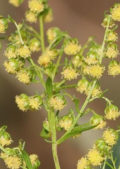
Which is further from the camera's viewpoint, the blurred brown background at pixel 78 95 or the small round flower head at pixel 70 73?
the blurred brown background at pixel 78 95

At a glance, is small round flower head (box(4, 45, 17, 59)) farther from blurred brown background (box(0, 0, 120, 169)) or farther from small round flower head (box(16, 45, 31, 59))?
blurred brown background (box(0, 0, 120, 169))

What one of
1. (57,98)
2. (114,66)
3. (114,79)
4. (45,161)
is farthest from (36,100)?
(114,79)

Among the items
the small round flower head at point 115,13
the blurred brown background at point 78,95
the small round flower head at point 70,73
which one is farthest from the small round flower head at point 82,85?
the blurred brown background at point 78,95

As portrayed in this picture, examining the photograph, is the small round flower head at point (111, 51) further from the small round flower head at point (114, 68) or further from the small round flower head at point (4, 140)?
the small round flower head at point (4, 140)

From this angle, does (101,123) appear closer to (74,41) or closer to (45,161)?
(74,41)

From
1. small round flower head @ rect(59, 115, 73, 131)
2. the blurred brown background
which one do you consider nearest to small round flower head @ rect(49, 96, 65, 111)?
small round flower head @ rect(59, 115, 73, 131)

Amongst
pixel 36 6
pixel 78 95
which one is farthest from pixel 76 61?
pixel 78 95

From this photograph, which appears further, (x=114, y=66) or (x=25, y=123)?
(x=25, y=123)
